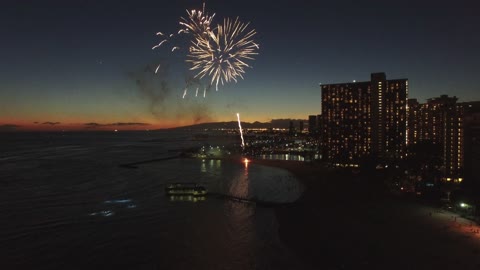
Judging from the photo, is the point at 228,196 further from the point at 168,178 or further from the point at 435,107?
the point at 435,107

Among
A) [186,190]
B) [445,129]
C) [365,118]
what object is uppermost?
[365,118]

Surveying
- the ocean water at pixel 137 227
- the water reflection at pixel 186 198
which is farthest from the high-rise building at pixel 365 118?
the water reflection at pixel 186 198

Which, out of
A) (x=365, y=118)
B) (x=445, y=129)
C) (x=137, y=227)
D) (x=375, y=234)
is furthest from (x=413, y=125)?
(x=137, y=227)

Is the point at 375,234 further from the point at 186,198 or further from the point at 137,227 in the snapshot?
the point at 186,198

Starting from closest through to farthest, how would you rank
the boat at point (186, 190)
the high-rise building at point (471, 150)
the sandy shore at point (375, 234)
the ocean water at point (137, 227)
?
the sandy shore at point (375, 234), the ocean water at point (137, 227), the boat at point (186, 190), the high-rise building at point (471, 150)

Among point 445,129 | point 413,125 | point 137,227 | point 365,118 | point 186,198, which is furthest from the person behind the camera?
point 365,118

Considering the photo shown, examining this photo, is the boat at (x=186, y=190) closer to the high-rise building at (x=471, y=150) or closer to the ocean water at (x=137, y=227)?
the ocean water at (x=137, y=227)
